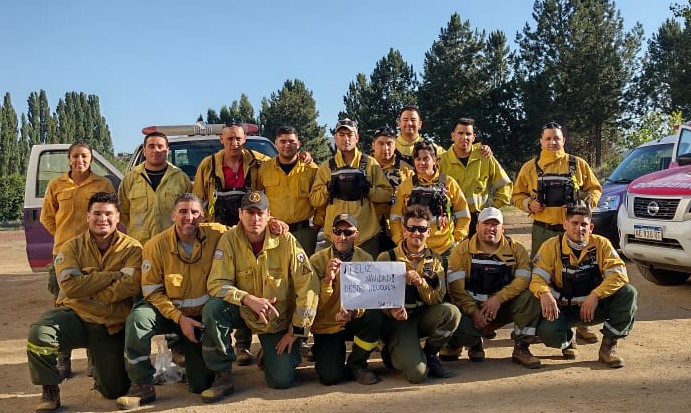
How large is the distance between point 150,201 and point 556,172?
3.91m

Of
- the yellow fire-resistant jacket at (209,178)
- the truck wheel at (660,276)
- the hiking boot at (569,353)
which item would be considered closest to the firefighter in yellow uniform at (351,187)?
the yellow fire-resistant jacket at (209,178)

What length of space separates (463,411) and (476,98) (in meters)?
38.7

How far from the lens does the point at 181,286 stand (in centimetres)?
507

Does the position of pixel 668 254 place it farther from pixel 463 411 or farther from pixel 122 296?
pixel 122 296

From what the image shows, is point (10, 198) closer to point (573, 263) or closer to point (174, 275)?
point (174, 275)

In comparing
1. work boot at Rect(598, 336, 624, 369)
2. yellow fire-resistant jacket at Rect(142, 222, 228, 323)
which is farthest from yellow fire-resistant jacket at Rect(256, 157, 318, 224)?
work boot at Rect(598, 336, 624, 369)

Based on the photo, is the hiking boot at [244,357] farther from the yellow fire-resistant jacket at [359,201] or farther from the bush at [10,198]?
the bush at [10,198]

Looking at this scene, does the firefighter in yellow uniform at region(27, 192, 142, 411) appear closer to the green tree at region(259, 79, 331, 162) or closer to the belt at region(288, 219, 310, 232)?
the belt at region(288, 219, 310, 232)

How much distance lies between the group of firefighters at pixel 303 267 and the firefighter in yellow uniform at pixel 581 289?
12 millimetres

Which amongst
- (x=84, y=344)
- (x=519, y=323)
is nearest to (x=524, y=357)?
(x=519, y=323)

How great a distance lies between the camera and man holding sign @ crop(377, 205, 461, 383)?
515 centimetres

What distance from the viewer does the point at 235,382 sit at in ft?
17.6

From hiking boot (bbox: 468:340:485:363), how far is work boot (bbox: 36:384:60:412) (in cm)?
335

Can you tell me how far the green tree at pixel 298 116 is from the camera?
5316 cm
